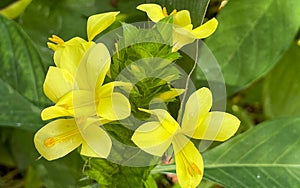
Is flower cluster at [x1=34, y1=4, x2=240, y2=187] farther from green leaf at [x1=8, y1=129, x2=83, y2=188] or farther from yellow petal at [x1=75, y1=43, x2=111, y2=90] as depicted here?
green leaf at [x1=8, y1=129, x2=83, y2=188]

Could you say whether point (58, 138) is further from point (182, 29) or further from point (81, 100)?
point (182, 29)

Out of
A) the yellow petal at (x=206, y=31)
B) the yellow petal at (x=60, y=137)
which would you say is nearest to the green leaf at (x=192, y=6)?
the yellow petal at (x=206, y=31)

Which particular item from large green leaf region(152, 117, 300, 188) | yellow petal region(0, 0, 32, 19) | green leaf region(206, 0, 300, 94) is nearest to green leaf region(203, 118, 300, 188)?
large green leaf region(152, 117, 300, 188)

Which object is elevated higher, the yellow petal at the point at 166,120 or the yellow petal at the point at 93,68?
the yellow petal at the point at 93,68

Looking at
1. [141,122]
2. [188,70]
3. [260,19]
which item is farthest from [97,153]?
[260,19]

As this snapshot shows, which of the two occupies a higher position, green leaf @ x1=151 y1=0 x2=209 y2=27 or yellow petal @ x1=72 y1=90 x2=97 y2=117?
green leaf @ x1=151 y1=0 x2=209 y2=27

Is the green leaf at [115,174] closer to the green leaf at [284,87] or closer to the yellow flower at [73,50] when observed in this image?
the yellow flower at [73,50]

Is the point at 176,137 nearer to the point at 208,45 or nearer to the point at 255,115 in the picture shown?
the point at 208,45
